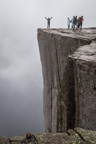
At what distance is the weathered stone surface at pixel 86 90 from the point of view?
13.1 meters

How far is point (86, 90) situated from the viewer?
13.4 m

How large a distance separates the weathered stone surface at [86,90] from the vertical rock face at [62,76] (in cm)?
46

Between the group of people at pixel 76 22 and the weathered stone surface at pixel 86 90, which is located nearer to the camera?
the weathered stone surface at pixel 86 90

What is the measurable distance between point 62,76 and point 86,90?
472 centimetres

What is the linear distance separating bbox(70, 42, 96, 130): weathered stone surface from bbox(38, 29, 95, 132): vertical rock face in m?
0.46

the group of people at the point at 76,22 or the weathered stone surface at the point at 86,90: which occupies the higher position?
the group of people at the point at 76,22

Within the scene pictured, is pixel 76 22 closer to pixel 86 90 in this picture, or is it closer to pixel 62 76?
pixel 62 76

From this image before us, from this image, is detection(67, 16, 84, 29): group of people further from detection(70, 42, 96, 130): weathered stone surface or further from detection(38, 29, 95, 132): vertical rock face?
detection(70, 42, 96, 130): weathered stone surface

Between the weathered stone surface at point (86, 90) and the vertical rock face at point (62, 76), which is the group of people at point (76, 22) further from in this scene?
the weathered stone surface at point (86, 90)

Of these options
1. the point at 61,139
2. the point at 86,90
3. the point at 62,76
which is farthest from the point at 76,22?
the point at 61,139

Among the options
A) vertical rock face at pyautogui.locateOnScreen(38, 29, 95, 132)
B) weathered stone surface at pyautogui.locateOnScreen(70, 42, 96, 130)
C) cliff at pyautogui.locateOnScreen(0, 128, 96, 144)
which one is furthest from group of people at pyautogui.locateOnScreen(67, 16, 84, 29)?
cliff at pyautogui.locateOnScreen(0, 128, 96, 144)

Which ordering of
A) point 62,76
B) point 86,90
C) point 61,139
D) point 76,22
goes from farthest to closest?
point 76,22
point 62,76
point 86,90
point 61,139

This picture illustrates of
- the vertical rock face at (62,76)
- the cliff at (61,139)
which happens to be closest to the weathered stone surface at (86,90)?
the vertical rock face at (62,76)

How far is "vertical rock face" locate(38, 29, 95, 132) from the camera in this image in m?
16.0
